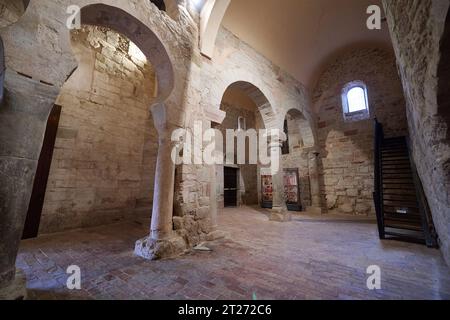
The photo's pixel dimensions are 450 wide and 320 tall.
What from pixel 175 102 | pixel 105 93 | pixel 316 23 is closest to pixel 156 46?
pixel 175 102

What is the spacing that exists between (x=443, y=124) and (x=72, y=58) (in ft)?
13.0

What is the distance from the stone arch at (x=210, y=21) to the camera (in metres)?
4.31

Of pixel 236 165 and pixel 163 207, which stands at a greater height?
pixel 236 165

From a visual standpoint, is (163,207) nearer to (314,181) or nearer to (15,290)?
(15,290)

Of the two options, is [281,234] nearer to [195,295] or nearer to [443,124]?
[195,295]

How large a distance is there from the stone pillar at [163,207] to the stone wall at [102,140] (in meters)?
2.81

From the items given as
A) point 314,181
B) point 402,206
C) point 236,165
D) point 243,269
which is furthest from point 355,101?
point 243,269

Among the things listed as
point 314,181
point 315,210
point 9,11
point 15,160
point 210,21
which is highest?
point 210,21

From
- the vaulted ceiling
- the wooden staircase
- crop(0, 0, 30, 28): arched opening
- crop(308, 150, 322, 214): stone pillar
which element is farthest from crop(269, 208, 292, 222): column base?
crop(0, 0, 30, 28): arched opening

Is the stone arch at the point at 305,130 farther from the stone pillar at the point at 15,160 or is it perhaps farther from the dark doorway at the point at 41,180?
the stone pillar at the point at 15,160

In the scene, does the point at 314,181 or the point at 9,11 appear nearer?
the point at 9,11

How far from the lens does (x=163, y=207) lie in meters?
3.29

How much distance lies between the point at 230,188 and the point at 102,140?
663cm
